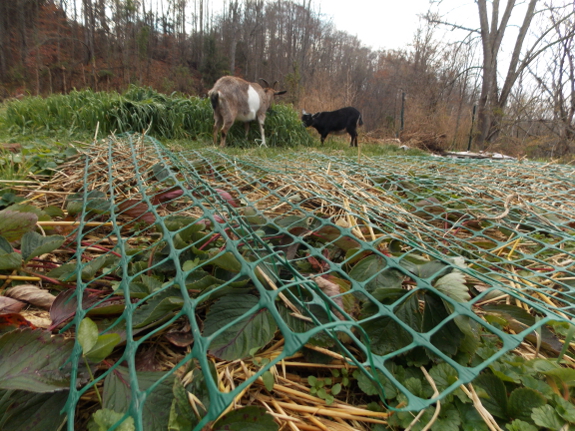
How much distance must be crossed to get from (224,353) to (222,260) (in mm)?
232

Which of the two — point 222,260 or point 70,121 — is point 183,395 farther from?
point 70,121

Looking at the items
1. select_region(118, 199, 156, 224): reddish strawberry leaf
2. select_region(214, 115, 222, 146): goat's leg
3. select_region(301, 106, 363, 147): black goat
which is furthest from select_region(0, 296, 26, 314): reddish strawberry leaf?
select_region(301, 106, 363, 147): black goat

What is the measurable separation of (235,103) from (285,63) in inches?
623

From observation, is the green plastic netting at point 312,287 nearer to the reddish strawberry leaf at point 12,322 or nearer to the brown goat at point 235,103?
the reddish strawberry leaf at point 12,322

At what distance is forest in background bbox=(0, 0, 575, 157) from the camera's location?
8.20 m

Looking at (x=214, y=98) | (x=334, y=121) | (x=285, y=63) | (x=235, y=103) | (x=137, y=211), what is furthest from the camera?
(x=285, y=63)

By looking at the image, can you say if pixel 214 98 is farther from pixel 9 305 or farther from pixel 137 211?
pixel 9 305

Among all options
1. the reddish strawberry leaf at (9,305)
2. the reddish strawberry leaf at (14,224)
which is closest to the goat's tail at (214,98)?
the reddish strawberry leaf at (14,224)

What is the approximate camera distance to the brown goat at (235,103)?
539 centimetres

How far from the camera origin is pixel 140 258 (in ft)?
2.86

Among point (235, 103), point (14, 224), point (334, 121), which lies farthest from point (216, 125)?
point (14, 224)

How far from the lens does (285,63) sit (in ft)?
63.4

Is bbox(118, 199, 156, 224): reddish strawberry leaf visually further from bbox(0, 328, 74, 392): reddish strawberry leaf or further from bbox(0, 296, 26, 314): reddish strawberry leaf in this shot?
bbox(0, 328, 74, 392): reddish strawberry leaf

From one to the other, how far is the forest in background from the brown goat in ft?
16.0
